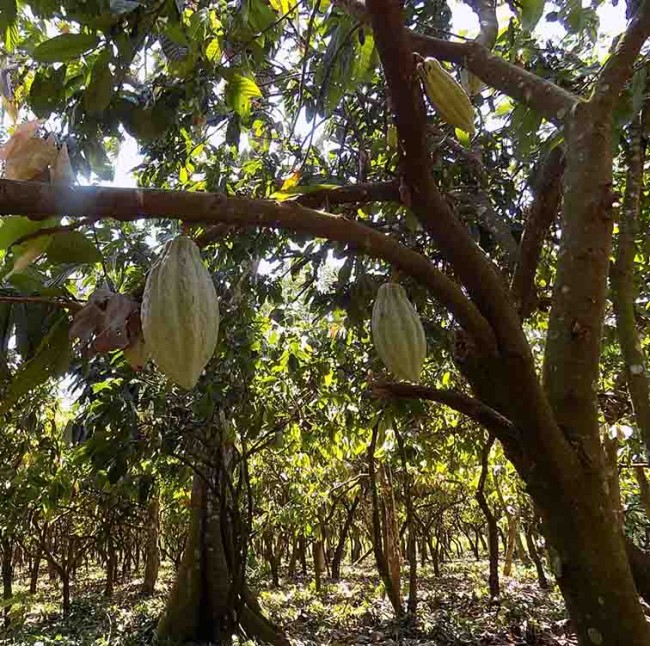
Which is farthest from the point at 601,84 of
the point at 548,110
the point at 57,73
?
the point at 57,73

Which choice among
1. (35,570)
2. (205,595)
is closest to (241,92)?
(205,595)

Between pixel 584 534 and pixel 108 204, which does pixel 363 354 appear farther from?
pixel 108 204

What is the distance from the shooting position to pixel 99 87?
1.11 meters

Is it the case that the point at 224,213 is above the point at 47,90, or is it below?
below

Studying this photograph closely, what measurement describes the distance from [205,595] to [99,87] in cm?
489

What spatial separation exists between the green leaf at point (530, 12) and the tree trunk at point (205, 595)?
13.7 feet

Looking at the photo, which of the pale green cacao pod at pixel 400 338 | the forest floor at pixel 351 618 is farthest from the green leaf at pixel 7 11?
the forest floor at pixel 351 618

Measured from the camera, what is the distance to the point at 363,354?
4.05m

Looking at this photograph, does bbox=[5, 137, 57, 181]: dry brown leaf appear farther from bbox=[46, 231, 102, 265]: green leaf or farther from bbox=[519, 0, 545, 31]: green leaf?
bbox=[519, 0, 545, 31]: green leaf

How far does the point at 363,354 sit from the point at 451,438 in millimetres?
2640

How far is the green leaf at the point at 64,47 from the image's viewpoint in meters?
1.00

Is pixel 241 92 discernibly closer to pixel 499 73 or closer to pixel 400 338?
pixel 499 73

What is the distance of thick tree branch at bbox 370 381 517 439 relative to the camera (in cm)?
103

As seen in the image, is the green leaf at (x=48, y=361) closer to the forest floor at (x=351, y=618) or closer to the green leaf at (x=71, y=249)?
the green leaf at (x=71, y=249)
